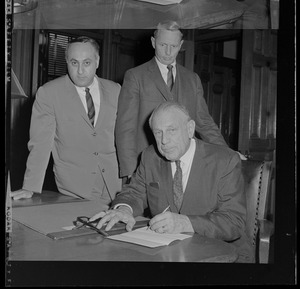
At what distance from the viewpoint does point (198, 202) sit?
1.86 meters

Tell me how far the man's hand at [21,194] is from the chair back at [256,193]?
1091 millimetres

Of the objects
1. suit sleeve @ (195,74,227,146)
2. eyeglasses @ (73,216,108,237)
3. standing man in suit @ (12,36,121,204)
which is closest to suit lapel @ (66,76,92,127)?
standing man in suit @ (12,36,121,204)

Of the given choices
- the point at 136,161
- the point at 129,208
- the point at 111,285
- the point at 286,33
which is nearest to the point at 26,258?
the point at 129,208

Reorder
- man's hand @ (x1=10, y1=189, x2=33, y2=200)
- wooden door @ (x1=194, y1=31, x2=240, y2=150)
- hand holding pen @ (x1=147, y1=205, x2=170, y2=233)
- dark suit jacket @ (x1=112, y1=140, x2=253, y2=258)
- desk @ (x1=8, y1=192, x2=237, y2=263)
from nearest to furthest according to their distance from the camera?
desk @ (x1=8, y1=192, x2=237, y2=263) → hand holding pen @ (x1=147, y1=205, x2=170, y2=233) → dark suit jacket @ (x1=112, y1=140, x2=253, y2=258) → man's hand @ (x1=10, y1=189, x2=33, y2=200) → wooden door @ (x1=194, y1=31, x2=240, y2=150)

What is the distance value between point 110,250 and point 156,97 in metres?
1.07

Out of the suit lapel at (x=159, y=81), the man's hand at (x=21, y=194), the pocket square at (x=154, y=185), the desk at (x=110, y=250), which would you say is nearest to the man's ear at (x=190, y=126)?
the pocket square at (x=154, y=185)

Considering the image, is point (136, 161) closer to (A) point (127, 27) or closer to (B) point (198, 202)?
(B) point (198, 202)

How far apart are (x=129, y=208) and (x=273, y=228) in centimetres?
71

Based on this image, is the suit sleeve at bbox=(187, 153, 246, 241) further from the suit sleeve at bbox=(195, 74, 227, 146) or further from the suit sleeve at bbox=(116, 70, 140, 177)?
the suit sleeve at bbox=(116, 70, 140, 177)

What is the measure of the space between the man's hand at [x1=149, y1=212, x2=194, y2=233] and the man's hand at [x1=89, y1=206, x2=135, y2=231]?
0.09 m

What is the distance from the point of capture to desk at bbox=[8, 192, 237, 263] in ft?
4.47

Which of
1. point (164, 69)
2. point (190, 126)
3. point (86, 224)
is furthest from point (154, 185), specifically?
point (164, 69)

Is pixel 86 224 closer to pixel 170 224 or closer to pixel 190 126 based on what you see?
pixel 170 224

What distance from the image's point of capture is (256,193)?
1918 mm
